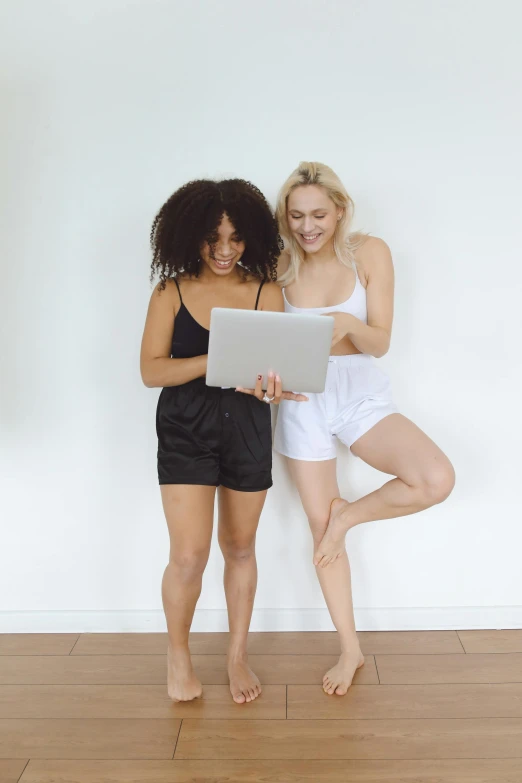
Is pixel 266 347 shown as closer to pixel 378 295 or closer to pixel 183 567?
pixel 378 295

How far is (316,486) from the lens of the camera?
2389mm

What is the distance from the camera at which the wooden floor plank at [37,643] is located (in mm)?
2605

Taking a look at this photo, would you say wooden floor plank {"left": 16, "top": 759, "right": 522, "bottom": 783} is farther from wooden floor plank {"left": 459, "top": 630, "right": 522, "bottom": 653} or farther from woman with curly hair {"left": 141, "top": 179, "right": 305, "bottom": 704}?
wooden floor plank {"left": 459, "top": 630, "right": 522, "bottom": 653}

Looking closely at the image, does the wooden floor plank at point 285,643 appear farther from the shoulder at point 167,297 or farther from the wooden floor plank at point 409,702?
the shoulder at point 167,297

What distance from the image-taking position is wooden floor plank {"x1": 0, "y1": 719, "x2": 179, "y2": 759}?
2.00 meters

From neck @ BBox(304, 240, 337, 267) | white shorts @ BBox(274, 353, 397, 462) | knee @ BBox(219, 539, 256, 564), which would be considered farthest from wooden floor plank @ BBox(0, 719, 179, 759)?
neck @ BBox(304, 240, 337, 267)

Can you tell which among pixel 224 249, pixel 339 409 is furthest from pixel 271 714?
pixel 224 249

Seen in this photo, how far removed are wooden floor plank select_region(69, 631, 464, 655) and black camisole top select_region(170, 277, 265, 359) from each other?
1094 mm

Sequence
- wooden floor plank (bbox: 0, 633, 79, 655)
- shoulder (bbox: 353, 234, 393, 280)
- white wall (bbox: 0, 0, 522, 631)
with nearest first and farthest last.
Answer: shoulder (bbox: 353, 234, 393, 280)
white wall (bbox: 0, 0, 522, 631)
wooden floor plank (bbox: 0, 633, 79, 655)

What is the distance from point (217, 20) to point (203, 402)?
4.28 feet

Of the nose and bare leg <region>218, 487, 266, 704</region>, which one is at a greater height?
the nose

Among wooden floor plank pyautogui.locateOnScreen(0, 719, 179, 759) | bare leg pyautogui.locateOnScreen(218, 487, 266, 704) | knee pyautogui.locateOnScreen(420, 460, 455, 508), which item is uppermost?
knee pyautogui.locateOnScreen(420, 460, 455, 508)

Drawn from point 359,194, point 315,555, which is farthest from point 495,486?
point 359,194

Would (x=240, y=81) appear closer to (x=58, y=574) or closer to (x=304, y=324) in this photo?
(x=304, y=324)
